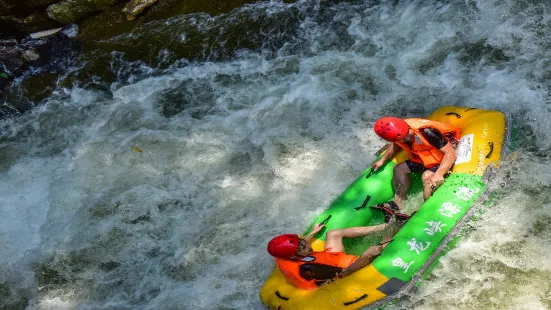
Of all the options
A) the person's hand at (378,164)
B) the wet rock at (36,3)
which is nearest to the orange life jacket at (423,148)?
the person's hand at (378,164)

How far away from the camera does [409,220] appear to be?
5.03 metres

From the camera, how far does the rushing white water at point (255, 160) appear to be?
5328mm

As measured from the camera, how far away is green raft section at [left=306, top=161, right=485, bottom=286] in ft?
15.5

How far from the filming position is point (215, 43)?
29.3 ft

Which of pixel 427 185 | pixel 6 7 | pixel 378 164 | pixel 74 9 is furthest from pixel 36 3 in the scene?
pixel 427 185

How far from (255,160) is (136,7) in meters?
4.27

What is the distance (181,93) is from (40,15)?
3420 millimetres

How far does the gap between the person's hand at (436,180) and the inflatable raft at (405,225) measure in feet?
0.24

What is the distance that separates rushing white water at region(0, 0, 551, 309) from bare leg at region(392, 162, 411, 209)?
746 millimetres

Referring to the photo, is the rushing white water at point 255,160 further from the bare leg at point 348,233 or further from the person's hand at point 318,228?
the bare leg at point 348,233

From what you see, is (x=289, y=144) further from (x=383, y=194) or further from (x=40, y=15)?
(x=40, y=15)

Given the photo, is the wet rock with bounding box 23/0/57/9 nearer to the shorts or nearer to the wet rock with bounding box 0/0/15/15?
the wet rock with bounding box 0/0/15/15

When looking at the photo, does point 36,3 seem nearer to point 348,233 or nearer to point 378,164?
point 378,164

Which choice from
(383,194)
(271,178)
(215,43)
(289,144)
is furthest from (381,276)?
(215,43)
